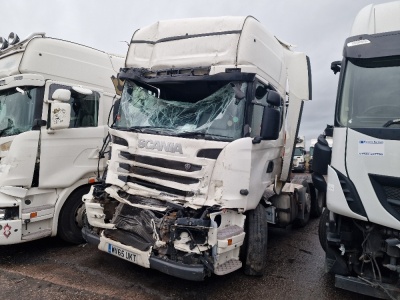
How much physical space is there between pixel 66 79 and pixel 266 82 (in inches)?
135

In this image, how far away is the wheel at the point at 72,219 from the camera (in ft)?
17.3

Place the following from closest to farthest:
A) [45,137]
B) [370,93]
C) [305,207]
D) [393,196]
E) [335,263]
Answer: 1. [393,196]
2. [370,93]
3. [335,263]
4. [45,137]
5. [305,207]

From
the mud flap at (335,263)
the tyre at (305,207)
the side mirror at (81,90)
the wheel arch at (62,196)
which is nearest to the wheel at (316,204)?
the tyre at (305,207)

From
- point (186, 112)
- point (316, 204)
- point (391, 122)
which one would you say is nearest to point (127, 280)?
point (186, 112)

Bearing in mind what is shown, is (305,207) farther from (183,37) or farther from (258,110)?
(183,37)

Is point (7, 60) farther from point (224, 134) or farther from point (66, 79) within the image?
point (224, 134)

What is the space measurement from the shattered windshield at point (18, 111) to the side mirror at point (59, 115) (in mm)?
324

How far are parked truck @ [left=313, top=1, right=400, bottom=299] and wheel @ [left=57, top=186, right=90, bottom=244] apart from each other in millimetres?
3900

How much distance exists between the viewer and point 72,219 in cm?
541

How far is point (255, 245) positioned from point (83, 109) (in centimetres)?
373

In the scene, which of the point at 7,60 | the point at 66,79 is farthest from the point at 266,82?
the point at 7,60

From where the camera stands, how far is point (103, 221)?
4.25 meters

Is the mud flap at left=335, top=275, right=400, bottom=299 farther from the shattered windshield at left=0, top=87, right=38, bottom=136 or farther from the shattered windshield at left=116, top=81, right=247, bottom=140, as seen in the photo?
the shattered windshield at left=0, top=87, right=38, bottom=136

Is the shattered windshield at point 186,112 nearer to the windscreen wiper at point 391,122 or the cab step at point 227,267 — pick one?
the cab step at point 227,267
